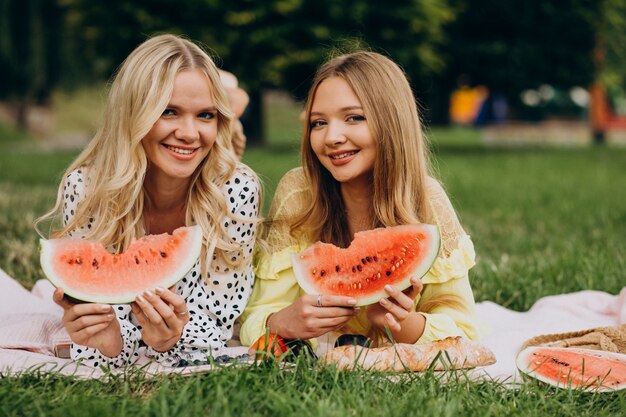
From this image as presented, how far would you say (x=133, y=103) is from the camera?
10.1 ft

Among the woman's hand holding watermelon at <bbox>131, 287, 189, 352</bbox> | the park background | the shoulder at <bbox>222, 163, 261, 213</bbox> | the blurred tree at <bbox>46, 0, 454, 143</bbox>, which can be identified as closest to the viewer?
the park background

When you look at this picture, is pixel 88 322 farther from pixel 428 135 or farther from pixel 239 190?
pixel 428 135

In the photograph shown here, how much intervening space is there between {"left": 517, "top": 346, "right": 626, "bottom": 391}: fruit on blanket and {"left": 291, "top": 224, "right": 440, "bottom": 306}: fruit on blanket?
0.61m

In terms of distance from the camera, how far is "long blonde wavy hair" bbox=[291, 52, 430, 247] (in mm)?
3145

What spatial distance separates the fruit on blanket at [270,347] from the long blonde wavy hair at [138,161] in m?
0.44

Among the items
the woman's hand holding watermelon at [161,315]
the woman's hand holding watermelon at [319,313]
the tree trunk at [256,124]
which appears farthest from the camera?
the tree trunk at [256,124]

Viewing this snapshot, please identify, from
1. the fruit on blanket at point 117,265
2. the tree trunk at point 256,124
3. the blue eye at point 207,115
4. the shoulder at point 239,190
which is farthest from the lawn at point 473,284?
the tree trunk at point 256,124

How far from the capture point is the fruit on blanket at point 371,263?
9.17 feet

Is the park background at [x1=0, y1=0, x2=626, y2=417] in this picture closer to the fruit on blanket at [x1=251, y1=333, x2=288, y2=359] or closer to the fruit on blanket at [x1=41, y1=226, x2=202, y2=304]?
the fruit on blanket at [x1=251, y1=333, x2=288, y2=359]

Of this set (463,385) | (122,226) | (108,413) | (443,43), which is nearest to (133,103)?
(122,226)

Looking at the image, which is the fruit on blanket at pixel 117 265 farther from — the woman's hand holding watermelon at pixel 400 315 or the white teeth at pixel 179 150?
the woman's hand holding watermelon at pixel 400 315

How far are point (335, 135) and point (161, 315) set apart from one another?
104 cm

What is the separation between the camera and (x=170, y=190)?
10.9 feet

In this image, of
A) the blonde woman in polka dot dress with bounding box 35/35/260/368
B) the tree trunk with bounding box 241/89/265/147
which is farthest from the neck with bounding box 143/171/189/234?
the tree trunk with bounding box 241/89/265/147
